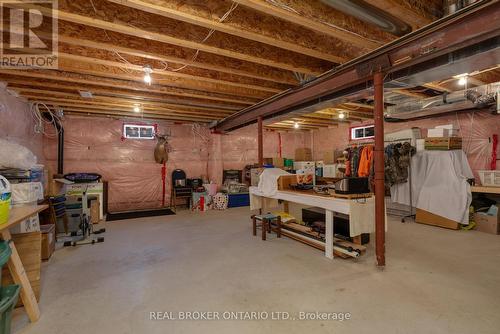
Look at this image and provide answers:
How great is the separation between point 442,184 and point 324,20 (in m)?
4.03

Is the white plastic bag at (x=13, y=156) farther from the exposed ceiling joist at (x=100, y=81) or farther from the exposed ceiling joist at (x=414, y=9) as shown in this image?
the exposed ceiling joist at (x=414, y=9)

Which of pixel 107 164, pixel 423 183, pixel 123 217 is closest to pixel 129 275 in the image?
pixel 123 217

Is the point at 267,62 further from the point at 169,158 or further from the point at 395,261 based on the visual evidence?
the point at 169,158

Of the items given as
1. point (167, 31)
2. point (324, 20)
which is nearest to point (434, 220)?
point (324, 20)

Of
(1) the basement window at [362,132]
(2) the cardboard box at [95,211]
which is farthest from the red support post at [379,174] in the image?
(2) the cardboard box at [95,211]

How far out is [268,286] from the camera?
231 centimetres

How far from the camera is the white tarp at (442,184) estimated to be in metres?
4.15

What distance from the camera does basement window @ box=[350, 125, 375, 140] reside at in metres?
6.89

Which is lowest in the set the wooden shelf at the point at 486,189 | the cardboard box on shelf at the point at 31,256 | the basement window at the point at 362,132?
the cardboard box on shelf at the point at 31,256

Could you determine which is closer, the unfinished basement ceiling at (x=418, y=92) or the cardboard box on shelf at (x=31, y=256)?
the cardboard box on shelf at (x=31, y=256)

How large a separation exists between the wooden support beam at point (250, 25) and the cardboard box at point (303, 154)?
573 centimetres

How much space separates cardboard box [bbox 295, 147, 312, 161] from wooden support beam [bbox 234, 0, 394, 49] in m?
6.04

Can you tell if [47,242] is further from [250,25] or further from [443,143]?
[443,143]

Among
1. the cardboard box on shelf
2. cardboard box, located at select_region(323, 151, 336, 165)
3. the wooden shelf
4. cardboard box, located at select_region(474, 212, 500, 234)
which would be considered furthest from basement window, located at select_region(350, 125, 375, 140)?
the cardboard box on shelf
